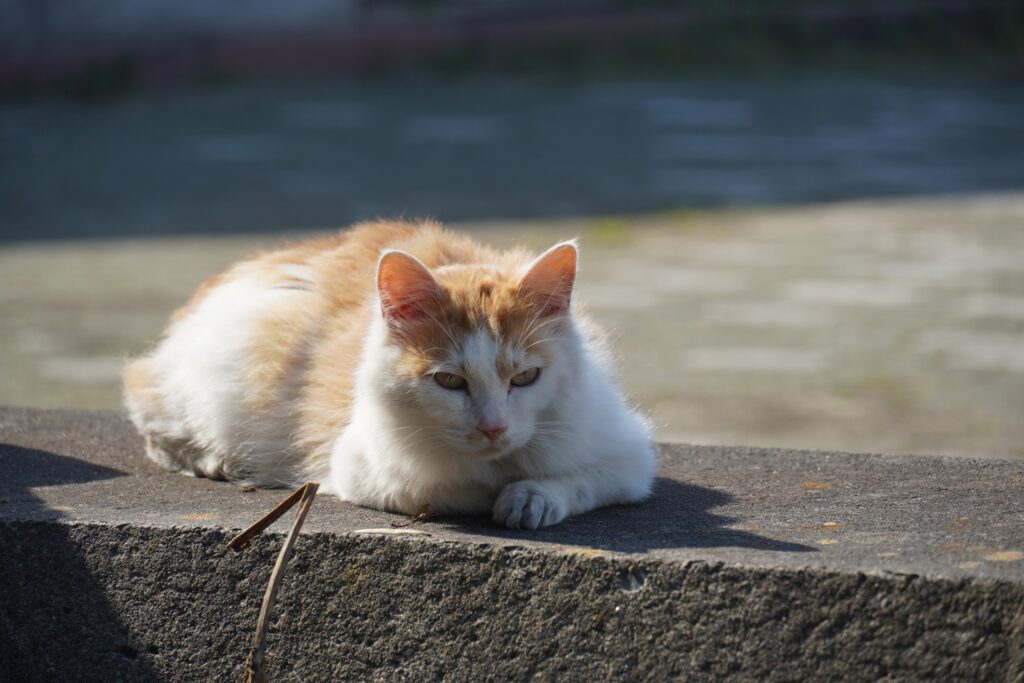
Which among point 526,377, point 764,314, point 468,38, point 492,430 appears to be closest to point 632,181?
point 764,314

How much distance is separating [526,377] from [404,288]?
0.27 metres

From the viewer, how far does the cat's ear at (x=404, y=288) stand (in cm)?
236

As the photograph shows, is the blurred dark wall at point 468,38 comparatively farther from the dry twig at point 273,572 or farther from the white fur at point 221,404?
the dry twig at point 273,572

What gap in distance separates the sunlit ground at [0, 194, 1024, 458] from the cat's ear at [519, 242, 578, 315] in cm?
238

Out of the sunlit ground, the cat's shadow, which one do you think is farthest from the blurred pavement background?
the cat's shadow

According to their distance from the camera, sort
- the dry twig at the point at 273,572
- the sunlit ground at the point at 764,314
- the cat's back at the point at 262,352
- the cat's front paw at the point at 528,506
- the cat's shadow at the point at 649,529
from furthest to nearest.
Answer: the sunlit ground at the point at 764,314 < the cat's back at the point at 262,352 < the cat's front paw at the point at 528,506 < the cat's shadow at the point at 649,529 < the dry twig at the point at 273,572

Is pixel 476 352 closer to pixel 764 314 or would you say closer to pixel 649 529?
pixel 649 529

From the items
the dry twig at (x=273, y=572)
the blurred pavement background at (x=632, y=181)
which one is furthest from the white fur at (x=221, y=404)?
the blurred pavement background at (x=632, y=181)

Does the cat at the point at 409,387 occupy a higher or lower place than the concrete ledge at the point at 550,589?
higher

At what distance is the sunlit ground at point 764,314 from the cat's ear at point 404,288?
8.18 ft

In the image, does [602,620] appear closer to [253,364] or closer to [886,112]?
[253,364]

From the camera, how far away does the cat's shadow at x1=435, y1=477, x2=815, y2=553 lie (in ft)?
7.27

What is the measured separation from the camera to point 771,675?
209 centimetres

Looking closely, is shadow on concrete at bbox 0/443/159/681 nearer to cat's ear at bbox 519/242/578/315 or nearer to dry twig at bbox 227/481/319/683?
dry twig at bbox 227/481/319/683
